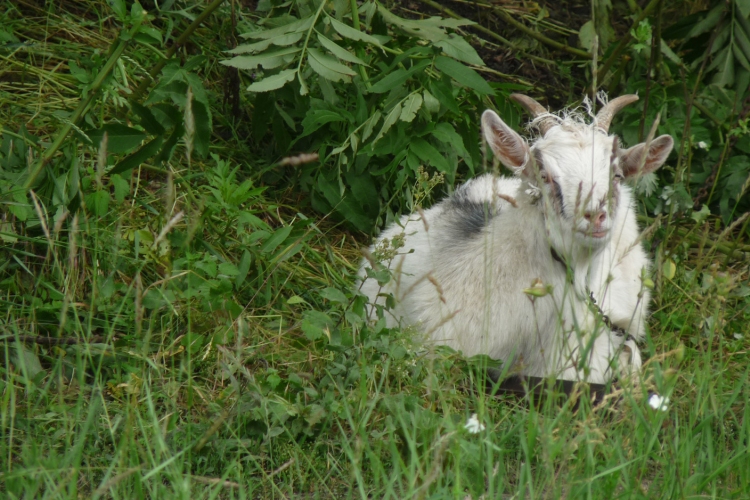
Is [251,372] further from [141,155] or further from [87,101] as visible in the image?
[87,101]

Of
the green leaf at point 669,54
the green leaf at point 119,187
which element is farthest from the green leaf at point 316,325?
the green leaf at point 669,54

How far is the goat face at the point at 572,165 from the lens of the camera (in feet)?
10.6

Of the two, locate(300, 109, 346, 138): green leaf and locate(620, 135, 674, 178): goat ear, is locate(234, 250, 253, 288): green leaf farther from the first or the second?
locate(620, 135, 674, 178): goat ear

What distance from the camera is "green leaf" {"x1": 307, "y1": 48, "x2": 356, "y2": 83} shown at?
12.4 feet

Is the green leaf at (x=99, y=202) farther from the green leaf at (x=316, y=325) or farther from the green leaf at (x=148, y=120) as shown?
the green leaf at (x=316, y=325)

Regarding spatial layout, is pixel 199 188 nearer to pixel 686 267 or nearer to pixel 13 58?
pixel 13 58

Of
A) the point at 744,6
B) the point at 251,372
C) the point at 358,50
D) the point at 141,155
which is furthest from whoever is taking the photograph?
the point at 744,6

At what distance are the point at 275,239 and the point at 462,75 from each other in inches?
45.1

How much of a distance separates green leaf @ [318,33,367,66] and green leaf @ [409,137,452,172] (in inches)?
20.7

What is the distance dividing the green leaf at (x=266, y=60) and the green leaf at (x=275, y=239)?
736 millimetres

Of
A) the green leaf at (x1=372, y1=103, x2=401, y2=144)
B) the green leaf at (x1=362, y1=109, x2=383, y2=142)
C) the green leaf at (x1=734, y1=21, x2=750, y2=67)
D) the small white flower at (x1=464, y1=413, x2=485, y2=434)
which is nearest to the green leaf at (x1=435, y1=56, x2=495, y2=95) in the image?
the green leaf at (x1=372, y1=103, x2=401, y2=144)

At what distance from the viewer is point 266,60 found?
3.79 m

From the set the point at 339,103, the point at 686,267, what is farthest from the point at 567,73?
the point at 339,103

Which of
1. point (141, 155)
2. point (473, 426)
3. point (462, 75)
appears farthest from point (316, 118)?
point (473, 426)
